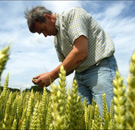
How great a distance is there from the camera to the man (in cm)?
192

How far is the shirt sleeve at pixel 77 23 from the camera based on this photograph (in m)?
1.89

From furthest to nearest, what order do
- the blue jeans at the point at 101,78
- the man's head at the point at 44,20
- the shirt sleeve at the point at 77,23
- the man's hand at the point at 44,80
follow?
1. the man's head at the point at 44,20
2. the blue jeans at the point at 101,78
3. the man's hand at the point at 44,80
4. the shirt sleeve at the point at 77,23

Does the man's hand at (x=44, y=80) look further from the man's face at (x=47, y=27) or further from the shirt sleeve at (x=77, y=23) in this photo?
the man's face at (x=47, y=27)

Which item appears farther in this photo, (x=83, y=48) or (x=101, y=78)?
(x=101, y=78)

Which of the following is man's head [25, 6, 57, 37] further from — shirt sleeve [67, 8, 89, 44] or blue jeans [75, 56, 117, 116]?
blue jeans [75, 56, 117, 116]

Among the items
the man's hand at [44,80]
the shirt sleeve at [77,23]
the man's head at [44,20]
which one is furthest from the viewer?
the man's head at [44,20]

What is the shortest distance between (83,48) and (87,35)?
0.21 metres

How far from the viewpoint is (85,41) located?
75.3 inches

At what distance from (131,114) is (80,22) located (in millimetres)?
1594

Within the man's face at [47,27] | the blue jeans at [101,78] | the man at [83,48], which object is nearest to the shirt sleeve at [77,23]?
the man at [83,48]

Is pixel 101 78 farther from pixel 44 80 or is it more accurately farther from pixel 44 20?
pixel 44 20

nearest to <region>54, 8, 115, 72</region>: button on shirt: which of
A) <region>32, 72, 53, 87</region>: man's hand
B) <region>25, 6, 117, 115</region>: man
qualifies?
<region>25, 6, 117, 115</region>: man

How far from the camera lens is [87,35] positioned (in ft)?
6.54

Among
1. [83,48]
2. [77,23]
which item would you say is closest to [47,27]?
[77,23]
